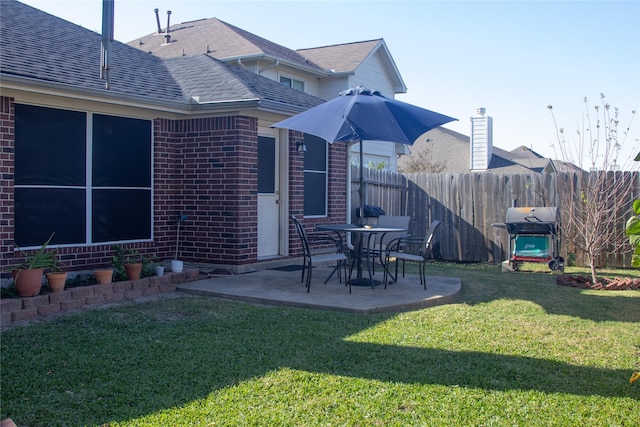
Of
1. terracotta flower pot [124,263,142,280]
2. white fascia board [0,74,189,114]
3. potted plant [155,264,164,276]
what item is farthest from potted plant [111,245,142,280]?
white fascia board [0,74,189,114]

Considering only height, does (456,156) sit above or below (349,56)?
below

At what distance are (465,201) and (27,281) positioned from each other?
9.20 meters

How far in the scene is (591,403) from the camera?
4117mm

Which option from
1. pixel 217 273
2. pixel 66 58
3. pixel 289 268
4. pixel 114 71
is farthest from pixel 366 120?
pixel 66 58

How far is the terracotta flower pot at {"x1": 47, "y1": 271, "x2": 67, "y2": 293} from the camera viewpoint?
6832mm

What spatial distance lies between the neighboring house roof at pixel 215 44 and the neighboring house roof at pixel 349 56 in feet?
2.39

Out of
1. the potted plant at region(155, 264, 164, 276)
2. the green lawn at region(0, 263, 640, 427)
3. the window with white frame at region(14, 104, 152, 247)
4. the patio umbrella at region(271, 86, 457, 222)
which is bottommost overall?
the green lawn at region(0, 263, 640, 427)

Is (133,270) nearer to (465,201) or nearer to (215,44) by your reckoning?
(465,201)

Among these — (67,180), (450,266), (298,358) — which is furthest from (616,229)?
(67,180)

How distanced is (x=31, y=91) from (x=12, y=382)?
→ 4.19 meters

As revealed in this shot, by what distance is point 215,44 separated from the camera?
19047mm

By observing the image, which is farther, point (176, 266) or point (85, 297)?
point (176, 266)

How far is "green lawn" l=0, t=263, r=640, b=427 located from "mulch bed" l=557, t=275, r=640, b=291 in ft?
7.38

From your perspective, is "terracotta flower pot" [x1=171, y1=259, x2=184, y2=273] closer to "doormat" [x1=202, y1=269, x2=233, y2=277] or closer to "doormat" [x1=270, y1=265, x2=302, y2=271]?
"doormat" [x1=202, y1=269, x2=233, y2=277]
